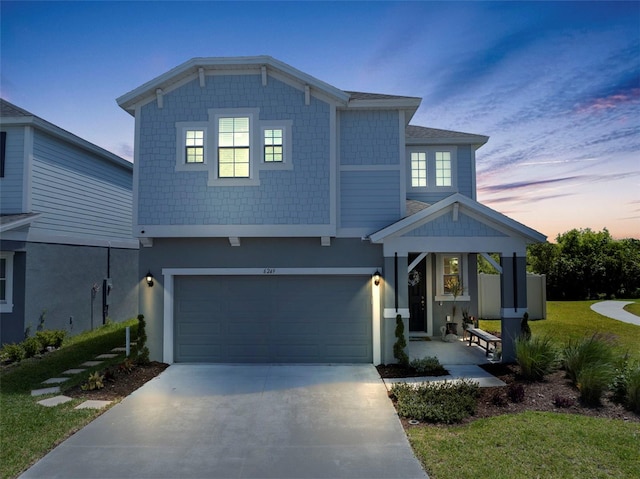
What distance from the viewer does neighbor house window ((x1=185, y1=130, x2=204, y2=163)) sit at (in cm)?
958

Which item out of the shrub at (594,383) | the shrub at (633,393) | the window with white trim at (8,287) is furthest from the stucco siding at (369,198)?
the window with white trim at (8,287)

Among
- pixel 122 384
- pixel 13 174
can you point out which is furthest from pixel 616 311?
pixel 13 174

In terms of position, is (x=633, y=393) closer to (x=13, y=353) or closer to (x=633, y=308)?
(x=13, y=353)

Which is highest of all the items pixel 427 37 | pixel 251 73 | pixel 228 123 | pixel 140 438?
pixel 427 37

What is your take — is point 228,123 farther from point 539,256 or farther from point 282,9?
point 539,256

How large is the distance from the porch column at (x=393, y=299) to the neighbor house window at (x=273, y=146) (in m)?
3.65

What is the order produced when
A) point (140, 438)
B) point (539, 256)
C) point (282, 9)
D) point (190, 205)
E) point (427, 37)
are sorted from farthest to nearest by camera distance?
point (539, 256)
point (427, 37)
point (282, 9)
point (190, 205)
point (140, 438)

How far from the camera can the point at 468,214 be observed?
9.28 meters

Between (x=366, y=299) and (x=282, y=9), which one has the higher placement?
(x=282, y=9)

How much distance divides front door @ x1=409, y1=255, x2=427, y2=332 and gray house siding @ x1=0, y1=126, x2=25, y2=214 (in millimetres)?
11799

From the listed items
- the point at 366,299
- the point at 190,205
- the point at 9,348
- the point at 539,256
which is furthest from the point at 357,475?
the point at 539,256

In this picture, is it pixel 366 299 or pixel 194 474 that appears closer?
pixel 194 474

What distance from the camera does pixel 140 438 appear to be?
5.73 m

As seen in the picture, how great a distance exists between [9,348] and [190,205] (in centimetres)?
600
